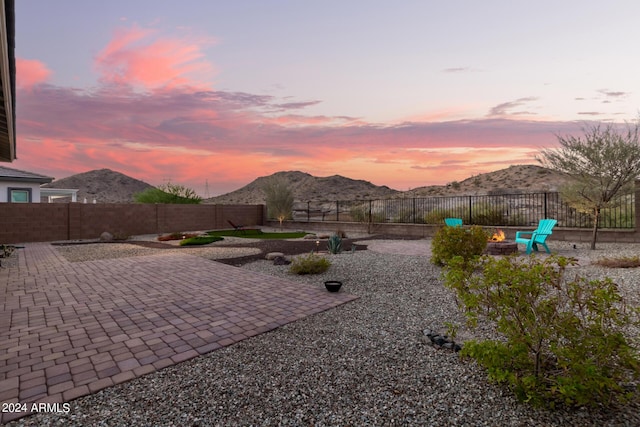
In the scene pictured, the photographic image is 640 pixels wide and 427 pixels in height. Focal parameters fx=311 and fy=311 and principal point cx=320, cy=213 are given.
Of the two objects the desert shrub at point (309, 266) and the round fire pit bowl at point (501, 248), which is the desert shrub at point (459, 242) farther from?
the desert shrub at point (309, 266)

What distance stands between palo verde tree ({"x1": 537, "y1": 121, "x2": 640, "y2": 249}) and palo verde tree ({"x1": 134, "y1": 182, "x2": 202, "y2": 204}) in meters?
23.9

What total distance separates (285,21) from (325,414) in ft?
38.0

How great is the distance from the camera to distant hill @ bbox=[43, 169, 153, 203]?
64375 millimetres

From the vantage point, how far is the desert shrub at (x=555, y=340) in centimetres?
196

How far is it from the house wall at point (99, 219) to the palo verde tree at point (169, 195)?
494 centimetres

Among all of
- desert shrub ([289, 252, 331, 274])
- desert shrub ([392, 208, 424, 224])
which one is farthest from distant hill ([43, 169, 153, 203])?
desert shrub ([289, 252, 331, 274])

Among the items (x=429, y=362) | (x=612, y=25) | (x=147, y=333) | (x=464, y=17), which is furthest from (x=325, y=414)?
(x=612, y=25)

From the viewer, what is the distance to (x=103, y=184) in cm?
6862

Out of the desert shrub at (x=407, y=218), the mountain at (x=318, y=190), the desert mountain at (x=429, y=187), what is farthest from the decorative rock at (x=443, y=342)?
the mountain at (x=318, y=190)

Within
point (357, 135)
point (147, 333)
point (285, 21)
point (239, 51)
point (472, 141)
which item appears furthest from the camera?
point (357, 135)

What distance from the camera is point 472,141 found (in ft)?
54.0

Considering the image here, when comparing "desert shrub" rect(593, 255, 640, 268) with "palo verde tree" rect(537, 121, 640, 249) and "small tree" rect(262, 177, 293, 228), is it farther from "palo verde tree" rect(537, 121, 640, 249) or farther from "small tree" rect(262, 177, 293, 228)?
"small tree" rect(262, 177, 293, 228)

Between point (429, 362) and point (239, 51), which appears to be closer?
point (429, 362)

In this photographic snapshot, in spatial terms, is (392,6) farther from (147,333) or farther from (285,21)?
(147,333)
